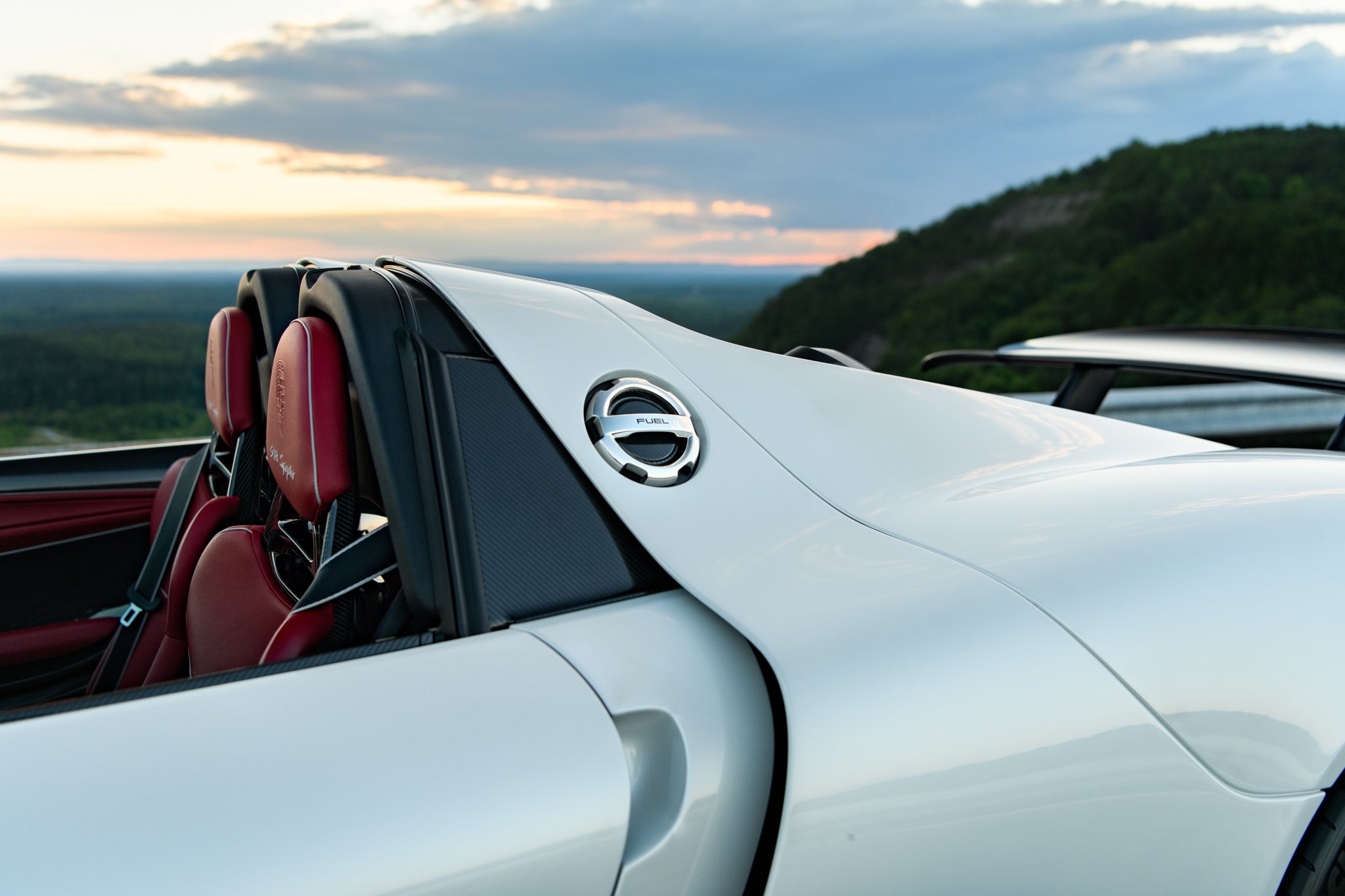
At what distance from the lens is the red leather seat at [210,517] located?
6.48ft

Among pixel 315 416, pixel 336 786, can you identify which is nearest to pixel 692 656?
pixel 336 786

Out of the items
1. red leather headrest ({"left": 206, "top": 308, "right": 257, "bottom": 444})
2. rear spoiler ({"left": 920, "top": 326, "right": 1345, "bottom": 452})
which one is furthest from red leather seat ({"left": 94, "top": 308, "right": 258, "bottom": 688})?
rear spoiler ({"left": 920, "top": 326, "right": 1345, "bottom": 452})

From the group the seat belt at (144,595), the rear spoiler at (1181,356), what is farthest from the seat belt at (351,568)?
the rear spoiler at (1181,356)

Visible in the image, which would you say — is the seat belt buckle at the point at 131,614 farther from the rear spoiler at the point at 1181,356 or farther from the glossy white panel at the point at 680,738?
the rear spoiler at the point at 1181,356

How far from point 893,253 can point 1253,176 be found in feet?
23.5

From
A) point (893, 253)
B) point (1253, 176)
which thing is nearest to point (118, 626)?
point (893, 253)

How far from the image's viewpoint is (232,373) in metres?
2.04

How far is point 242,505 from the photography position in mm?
2029

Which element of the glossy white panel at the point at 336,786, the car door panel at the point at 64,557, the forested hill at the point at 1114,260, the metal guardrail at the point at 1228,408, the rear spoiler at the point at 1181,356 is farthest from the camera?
the forested hill at the point at 1114,260

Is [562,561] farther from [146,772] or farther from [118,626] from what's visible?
[118,626]

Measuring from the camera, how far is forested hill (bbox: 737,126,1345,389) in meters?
7.40

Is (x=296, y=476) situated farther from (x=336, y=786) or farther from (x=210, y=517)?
(x=210, y=517)

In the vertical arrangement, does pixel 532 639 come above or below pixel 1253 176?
below

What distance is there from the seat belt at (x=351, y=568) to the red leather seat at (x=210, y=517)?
781 millimetres
